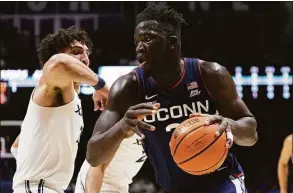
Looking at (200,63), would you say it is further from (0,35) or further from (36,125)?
(0,35)

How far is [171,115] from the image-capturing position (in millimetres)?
3514

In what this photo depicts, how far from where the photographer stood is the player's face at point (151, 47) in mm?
3455

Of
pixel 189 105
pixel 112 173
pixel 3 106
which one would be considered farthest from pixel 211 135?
pixel 3 106

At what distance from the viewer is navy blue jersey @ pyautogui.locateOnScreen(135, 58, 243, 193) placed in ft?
11.5

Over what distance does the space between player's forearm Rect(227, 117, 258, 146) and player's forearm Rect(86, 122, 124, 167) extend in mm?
576

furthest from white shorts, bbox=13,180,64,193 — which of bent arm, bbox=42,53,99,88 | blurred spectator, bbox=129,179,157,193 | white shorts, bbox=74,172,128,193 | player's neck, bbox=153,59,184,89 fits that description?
blurred spectator, bbox=129,179,157,193

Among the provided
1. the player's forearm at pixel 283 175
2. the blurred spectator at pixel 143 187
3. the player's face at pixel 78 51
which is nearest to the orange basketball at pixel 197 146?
the player's face at pixel 78 51

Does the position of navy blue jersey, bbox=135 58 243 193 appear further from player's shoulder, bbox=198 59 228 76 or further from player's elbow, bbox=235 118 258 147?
player's elbow, bbox=235 118 258 147

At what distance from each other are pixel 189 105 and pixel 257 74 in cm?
497

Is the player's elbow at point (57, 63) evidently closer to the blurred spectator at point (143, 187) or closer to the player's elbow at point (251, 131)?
the player's elbow at point (251, 131)

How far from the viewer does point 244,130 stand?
3.40m

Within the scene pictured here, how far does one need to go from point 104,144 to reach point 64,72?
1.02 meters

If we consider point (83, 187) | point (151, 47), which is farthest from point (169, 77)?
point (83, 187)

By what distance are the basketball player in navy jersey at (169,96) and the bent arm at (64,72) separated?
720 millimetres
